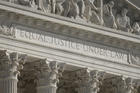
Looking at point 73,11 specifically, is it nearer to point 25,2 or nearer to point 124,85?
point 25,2

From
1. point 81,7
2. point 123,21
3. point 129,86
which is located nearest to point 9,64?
point 81,7

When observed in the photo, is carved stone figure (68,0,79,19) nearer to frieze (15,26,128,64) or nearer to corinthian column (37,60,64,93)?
frieze (15,26,128,64)

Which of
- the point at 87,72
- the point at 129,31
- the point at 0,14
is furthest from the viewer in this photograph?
the point at 129,31

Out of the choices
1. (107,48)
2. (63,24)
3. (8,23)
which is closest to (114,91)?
(107,48)

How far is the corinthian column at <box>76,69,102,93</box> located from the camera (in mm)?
40188

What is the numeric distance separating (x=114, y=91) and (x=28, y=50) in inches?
257

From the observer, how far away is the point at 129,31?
42.9 metres

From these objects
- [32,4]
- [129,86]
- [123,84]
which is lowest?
[129,86]

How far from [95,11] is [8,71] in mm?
6804

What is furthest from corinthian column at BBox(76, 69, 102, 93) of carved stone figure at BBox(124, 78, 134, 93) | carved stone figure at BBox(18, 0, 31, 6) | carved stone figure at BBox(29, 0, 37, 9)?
carved stone figure at BBox(18, 0, 31, 6)

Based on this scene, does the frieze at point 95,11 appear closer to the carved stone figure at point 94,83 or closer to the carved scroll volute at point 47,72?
the carved scroll volute at point 47,72

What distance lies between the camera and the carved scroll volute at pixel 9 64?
3681 cm

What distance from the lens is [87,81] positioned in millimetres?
40219

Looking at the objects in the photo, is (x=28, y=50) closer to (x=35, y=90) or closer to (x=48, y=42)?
(x=48, y=42)
